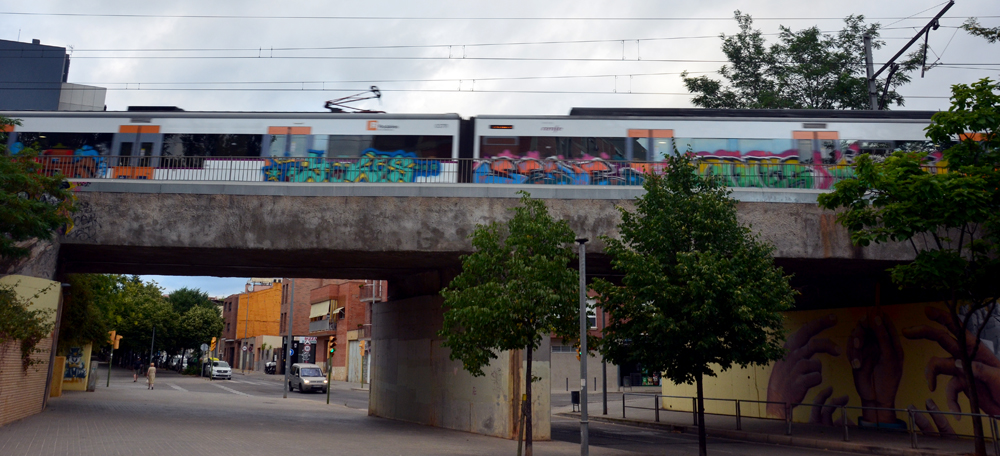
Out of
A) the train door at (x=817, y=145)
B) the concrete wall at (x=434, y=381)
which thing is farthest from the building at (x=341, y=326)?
the train door at (x=817, y=145)

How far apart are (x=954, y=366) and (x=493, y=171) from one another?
13621 mm

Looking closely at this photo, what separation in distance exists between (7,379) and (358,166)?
1008 cm

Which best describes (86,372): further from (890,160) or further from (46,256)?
(890,160)

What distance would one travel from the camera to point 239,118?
24.0m

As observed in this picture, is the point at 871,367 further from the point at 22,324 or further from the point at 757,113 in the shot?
the point at 22,324

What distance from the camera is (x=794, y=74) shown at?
1570 inches

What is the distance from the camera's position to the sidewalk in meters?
17.2

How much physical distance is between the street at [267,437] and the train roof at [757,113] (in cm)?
1027

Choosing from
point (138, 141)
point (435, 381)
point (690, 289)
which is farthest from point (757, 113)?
point (138, 141)

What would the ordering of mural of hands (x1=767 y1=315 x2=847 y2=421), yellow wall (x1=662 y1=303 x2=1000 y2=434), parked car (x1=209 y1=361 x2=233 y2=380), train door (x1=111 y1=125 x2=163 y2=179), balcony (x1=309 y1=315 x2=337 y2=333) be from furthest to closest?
balcony (x1=309 y1=315 x2=337 y2=333) → parked car (x1=209 y1=361 x2=233 y2=380) → mural of hands (x1=767 y1=315 x2=847 y2=421) → train door (x1=111 y1=125 x2=163 y2=179) → yellow wall (x1=662 y1=303 x2=1000 y2=434)

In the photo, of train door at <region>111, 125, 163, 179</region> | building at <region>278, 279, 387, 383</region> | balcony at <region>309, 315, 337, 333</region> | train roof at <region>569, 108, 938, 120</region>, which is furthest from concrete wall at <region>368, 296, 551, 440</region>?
balcony at <region>309, 315, 337, 333</region>

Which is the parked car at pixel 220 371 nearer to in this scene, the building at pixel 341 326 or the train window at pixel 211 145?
the building at pixel 341 326

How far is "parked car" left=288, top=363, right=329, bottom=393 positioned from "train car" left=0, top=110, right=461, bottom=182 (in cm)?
2233

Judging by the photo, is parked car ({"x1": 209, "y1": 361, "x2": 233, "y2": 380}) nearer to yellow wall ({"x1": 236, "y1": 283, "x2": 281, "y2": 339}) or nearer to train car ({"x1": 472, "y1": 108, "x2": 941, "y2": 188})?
yellow wall ({"x1": 236, "y1": 283, "x2": 281, "y2": 339})
